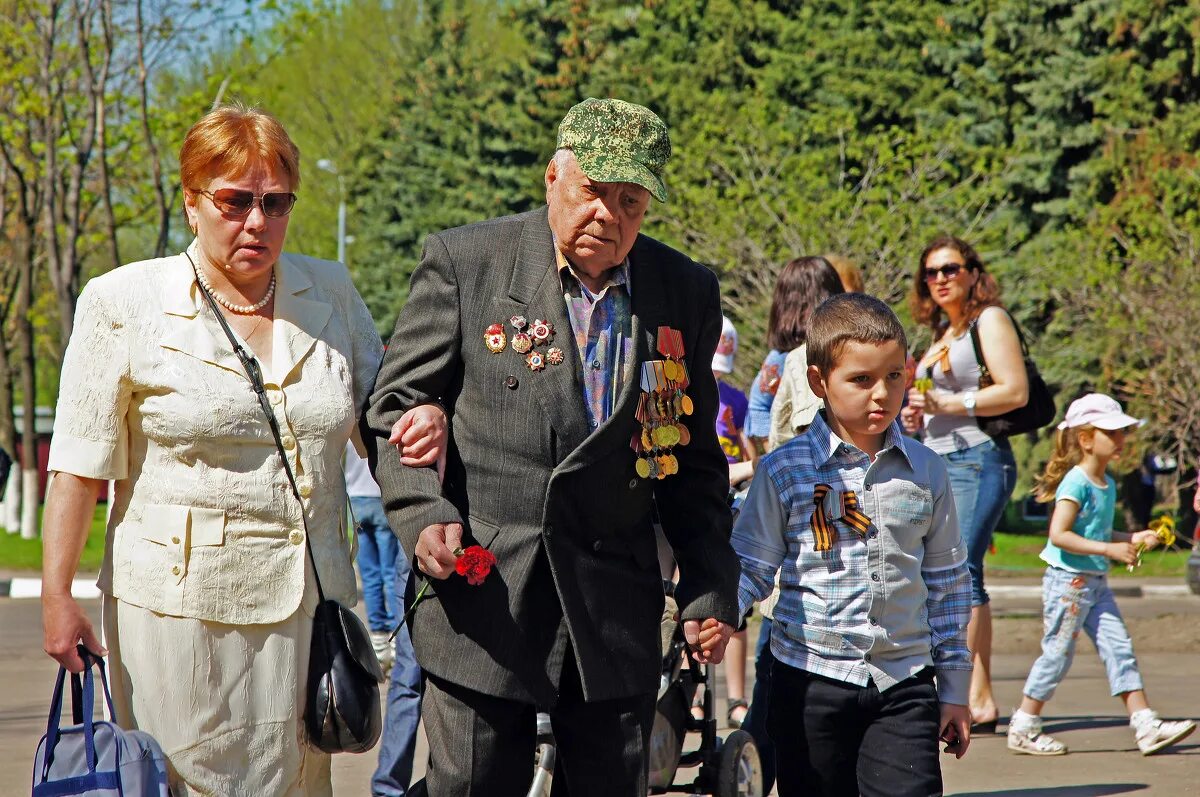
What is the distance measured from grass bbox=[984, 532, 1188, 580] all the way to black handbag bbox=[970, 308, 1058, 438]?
26.3ft

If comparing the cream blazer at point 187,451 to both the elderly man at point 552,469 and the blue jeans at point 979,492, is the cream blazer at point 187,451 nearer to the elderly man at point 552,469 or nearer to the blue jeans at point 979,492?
the elderly man at point 552,469

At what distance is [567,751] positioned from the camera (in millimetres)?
3404

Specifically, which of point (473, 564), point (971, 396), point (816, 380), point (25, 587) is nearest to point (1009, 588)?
point (971, 396)

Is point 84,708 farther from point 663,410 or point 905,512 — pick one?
point 905,512

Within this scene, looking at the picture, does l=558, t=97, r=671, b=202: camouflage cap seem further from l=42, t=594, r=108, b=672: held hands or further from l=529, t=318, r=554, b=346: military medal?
l=42, t=594, r=108, b=672: held hands

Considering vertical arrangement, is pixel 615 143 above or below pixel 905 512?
above

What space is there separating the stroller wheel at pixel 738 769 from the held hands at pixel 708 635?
1539 mm

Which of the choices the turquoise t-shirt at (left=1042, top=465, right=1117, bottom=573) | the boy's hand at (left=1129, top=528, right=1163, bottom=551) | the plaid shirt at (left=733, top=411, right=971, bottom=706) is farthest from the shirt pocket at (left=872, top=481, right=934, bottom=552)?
the turquoise t-shirt at (left=1042, top=465, right=1117, bottom=573)

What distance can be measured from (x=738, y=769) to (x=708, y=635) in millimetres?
1638

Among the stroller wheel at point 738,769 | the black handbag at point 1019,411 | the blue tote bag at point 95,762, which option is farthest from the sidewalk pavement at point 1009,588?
the blue tote bag at point 95,762

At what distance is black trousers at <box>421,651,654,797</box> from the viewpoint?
10.9 feet

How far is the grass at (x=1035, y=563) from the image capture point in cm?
1712

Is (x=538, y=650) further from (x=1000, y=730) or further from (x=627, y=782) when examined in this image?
(x=1000, y=730)

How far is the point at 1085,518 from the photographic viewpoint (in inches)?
282
